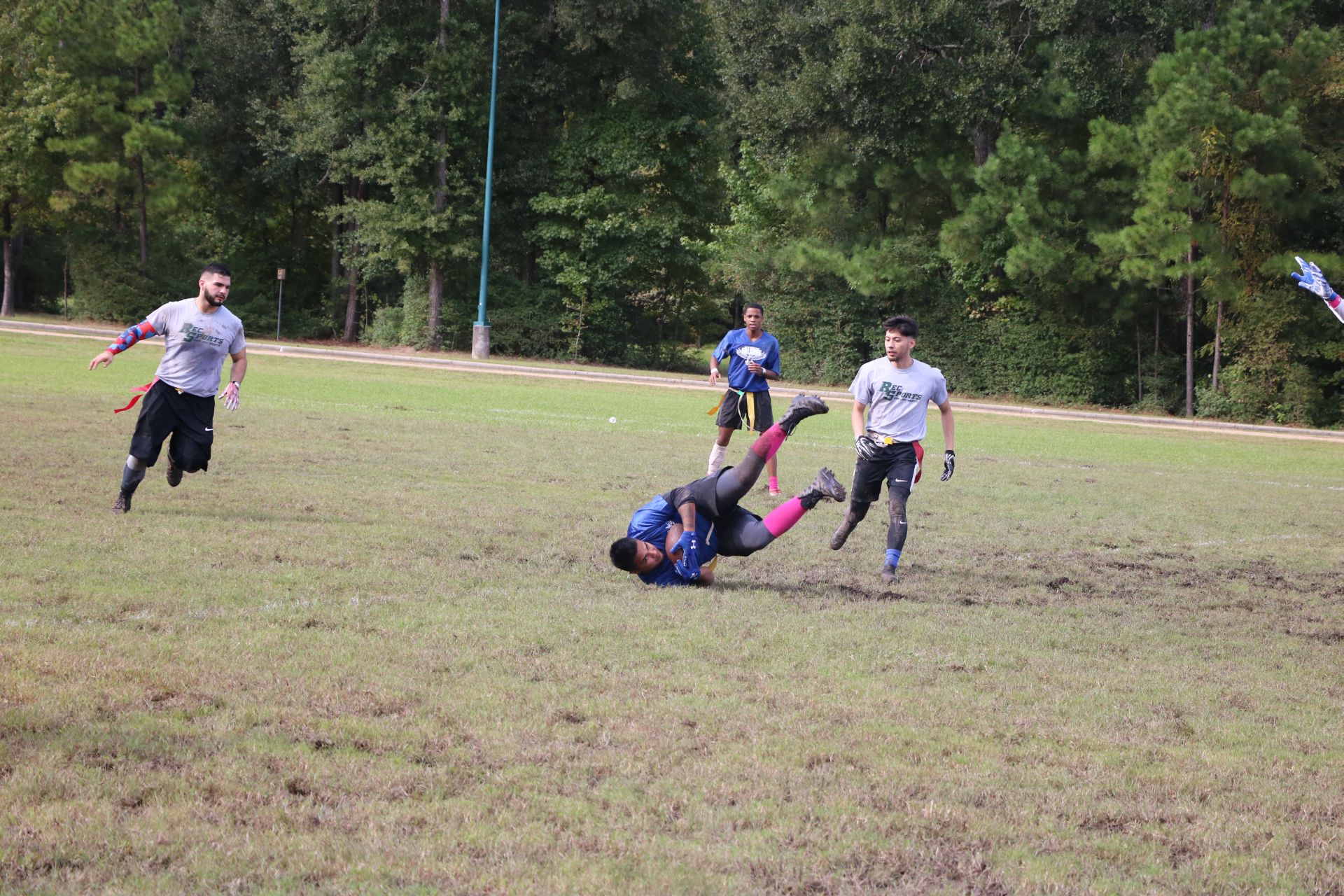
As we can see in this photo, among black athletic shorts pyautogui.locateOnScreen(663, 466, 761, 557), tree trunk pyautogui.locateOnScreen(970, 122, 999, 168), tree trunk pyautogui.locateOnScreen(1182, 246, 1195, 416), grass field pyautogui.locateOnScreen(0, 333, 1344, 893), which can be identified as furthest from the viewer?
tree trunk pyautogui.locateOnScreen(970, 122, 999, 168)

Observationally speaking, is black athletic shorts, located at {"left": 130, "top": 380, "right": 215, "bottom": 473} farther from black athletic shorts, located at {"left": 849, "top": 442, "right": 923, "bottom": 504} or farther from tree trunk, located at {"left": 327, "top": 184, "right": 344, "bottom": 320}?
tree trunk, located at {"left": 327, "top": 184, "right": 344, "bottom": 320}

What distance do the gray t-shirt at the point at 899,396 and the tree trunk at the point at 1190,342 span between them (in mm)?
26128

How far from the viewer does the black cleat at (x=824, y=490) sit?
8367 millimetres

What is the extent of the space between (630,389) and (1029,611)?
24.9 m

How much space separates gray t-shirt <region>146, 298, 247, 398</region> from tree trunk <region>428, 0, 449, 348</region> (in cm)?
3438

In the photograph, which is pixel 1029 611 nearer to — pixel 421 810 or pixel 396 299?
pixel 421 810

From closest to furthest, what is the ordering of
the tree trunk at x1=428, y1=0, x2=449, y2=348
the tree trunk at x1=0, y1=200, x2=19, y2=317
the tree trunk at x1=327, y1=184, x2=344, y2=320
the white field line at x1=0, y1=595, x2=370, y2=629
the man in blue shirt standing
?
the white field line at x1=0, y1=595, x2=370, y2=629, the man in blue shirt standing, the tree trunk at x1=428, y1=0, x2=449, y2=348, the tree trunk at x1=0, y1=200, x2=19, y2=317, the tree trunk at x1=327, y1=184, x2=344, y2=320

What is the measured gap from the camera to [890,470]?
9.72 m

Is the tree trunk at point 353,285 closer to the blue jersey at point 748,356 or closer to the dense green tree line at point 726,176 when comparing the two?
the dense green tree line at point 726,176

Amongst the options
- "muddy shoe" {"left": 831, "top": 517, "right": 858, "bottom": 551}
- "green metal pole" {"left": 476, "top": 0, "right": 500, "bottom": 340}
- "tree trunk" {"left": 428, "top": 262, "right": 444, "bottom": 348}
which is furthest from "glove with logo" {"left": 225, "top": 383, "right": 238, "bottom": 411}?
"tree trunk" {"left": 428, "top": 262, "right": 444, "bottom": 348}

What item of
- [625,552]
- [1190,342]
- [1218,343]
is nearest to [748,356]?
[625,552]

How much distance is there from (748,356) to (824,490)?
20.7 feet

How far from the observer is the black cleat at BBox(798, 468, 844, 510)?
837cm

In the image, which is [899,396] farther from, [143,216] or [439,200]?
[143,216]
